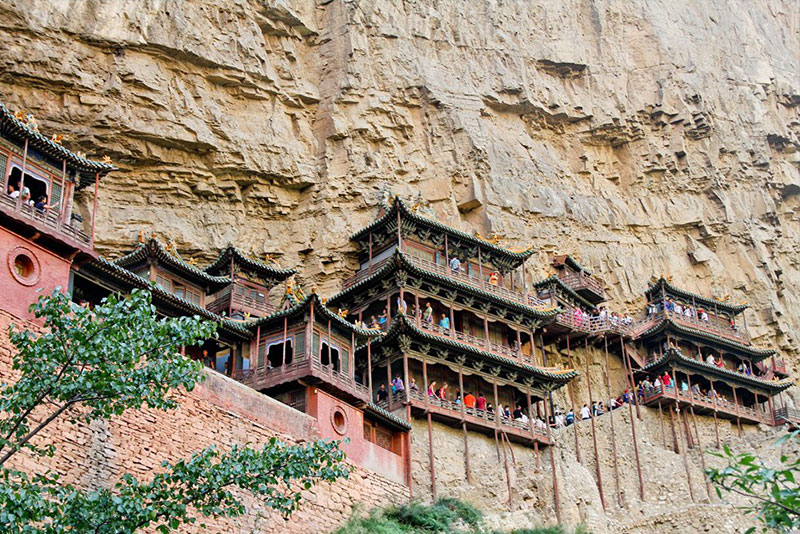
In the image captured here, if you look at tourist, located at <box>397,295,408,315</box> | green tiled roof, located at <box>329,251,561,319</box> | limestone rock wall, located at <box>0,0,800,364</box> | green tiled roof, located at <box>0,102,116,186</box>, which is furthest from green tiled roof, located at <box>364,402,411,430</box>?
limestone rock wall, located at <box>0,0,800,364</box>

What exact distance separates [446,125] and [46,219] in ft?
80.0

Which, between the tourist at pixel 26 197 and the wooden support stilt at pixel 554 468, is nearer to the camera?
the tourist at pixel 26 197

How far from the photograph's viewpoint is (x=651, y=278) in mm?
48906

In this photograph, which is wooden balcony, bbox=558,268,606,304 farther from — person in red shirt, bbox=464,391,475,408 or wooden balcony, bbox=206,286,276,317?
wooden balcony, bbox=206,286,276,317

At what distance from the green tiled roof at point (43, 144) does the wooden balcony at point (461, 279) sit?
12.8m

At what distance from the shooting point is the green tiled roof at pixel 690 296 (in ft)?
155

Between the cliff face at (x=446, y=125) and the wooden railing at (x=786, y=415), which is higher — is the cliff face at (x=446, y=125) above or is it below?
above

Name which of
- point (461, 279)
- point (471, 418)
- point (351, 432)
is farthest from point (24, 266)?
point (461, 279)

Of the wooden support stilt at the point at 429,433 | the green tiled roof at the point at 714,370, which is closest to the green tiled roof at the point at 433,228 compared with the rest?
the wooden support stilt at the point at 429,433

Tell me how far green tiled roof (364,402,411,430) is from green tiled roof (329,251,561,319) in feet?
19.8

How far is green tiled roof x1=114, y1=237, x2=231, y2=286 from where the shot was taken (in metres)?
33.6

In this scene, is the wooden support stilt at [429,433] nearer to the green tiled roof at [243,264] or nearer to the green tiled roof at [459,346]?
the green tiled roof at [459,346]

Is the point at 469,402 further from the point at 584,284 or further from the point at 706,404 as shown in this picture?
the point at 706,404

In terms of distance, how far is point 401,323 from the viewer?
34.4m
